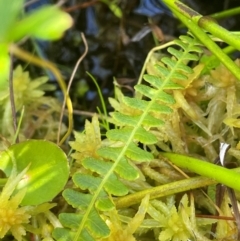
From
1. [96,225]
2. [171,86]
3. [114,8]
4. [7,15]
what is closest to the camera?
[7,15]

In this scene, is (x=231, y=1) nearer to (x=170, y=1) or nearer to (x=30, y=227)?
(x=170, y=1)

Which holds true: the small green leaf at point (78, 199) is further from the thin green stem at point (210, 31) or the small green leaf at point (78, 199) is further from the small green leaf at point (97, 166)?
the thin green stem at point (210, 31)

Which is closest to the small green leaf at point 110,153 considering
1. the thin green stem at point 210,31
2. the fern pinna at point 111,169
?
the fern pinna at point 111,169

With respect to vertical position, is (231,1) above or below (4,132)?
above

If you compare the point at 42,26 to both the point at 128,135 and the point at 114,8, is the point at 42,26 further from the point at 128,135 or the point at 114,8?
the point at 114,8

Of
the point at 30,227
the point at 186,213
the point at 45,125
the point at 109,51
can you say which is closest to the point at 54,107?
the point at 45,125

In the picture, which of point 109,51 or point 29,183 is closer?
point 29,183

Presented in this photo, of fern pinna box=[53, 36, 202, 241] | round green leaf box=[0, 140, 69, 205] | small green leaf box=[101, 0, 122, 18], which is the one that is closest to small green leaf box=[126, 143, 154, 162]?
fern pinna box=[53, 36, 202, 241]

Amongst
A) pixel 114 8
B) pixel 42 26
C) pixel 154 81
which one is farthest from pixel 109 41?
pixel 42 26

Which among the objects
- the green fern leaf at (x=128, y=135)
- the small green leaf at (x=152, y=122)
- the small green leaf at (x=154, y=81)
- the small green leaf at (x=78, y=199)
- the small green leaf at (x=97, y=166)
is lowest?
the small green leaf at (x=78, y=199)
